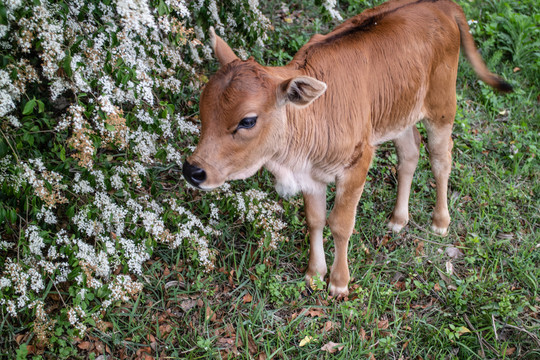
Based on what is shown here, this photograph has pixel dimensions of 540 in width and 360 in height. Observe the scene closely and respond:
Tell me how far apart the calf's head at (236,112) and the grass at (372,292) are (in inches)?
46.1

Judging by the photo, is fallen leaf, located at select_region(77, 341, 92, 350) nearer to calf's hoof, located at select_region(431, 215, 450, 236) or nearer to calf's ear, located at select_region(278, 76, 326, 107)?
calf's ear, located at select_region(278, 76, 326, 107)

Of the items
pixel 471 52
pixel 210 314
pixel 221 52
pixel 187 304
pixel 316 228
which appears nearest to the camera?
pixel 221 52

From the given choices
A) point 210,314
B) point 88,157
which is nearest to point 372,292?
point 210,314

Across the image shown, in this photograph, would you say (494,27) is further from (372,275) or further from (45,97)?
(45,97)

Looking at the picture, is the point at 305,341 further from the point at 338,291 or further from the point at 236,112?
the point at 236,112

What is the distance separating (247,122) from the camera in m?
3.73

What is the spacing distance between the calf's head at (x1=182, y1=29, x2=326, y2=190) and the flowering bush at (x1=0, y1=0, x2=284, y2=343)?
0.47 m

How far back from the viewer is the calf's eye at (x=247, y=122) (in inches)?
146

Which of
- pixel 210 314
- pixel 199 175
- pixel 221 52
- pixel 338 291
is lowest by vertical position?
pixel 338 291

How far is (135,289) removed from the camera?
406 centimetres

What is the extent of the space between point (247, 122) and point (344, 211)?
1330mm

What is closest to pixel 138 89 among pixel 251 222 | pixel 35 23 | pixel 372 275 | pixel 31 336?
pixel 35 23

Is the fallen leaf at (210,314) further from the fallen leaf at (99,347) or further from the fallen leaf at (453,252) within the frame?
the fallen leaf at (453,252)

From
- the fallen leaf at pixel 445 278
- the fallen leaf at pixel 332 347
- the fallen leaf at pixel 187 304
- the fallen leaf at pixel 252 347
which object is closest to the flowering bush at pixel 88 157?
the fallen leaf at pixel 187 304
